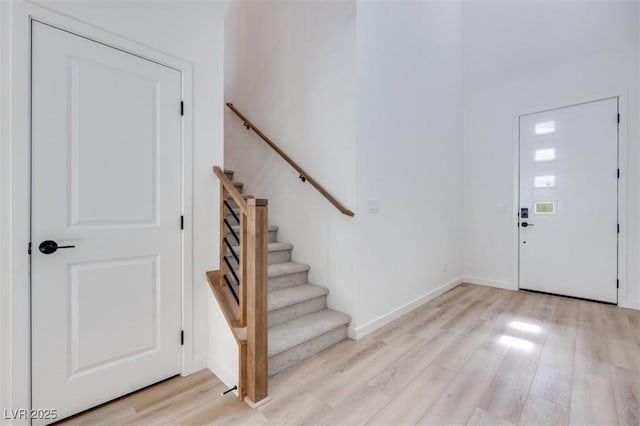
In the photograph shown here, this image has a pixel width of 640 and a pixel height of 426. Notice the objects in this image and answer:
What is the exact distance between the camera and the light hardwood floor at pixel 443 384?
1.62 meters

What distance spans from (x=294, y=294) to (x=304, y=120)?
5.65ft

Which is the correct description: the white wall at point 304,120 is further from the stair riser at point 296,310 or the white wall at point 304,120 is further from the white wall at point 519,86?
the white wall at point 519,86

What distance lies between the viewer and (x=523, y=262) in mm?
4027

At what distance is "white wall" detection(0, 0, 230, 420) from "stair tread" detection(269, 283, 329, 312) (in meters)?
0.50

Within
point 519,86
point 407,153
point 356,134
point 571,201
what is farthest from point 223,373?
point 519,86

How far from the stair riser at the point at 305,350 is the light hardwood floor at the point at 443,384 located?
0.17 feet

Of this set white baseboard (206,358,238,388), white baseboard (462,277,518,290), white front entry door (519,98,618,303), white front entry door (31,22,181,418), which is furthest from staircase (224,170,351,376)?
white front entry door (519,98,618,303)

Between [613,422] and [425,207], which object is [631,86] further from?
[613,422]

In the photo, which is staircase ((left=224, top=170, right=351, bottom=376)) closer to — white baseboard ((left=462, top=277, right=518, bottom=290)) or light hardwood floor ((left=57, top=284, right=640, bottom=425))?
light hardwood floor ((left=57, top=284, right=640, bottom=425))

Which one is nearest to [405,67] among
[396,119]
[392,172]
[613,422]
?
[396,119]

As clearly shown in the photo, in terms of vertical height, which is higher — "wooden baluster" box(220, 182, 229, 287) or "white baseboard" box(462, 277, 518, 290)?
"wooden baluster" box(220, 182, 229, 287)

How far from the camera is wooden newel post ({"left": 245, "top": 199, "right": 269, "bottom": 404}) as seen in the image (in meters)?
1.71

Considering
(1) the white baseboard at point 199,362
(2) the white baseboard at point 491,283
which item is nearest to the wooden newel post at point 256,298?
(1) the white baseboard at point 199,362

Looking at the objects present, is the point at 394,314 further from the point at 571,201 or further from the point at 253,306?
the point at 571,201
